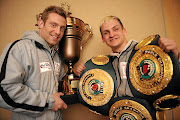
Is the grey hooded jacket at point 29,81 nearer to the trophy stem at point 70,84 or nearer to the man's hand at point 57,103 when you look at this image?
the man's hand at point 57,103

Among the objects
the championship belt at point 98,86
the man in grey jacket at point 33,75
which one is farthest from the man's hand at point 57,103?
the championship belt at point 98,86

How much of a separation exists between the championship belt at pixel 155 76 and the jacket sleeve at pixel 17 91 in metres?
0.58

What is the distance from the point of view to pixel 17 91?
0.62 meters

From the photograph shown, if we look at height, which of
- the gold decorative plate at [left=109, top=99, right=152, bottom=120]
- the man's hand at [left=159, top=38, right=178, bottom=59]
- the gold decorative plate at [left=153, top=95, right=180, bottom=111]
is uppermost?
the man's hand at [left=159, top=38, right=178, bottom=59]

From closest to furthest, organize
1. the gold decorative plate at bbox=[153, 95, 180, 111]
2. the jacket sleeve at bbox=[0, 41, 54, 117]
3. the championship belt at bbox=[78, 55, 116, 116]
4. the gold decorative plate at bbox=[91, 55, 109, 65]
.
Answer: the gold decorative plate at bbox=[153, 95, 180, 111]
the jacket sleeve at bbox=[0, 41, 54, 117]
the championship belt at bbox=[78, 55, 116, 116]
the gold decorative plate at bbox=[91, 55, 109, 65]

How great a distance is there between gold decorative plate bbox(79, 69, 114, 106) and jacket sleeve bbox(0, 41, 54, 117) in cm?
25

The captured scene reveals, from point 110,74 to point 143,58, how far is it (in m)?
0.25

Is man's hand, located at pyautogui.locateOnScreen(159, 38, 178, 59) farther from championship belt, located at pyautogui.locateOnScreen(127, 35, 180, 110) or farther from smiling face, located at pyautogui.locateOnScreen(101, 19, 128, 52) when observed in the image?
smiling face, located at pyautogui.locateOnScreen(101, 19, 128, 52)

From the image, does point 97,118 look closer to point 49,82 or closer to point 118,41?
point 49,82

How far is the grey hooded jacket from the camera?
62 centimetres

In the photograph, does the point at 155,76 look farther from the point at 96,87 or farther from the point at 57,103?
the point at 57,103

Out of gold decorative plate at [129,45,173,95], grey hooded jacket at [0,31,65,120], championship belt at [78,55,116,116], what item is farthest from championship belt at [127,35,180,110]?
grey hooded jacket at [0,31,65,120]

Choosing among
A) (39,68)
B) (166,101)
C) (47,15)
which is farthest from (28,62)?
(166,101)

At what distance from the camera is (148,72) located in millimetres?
582
